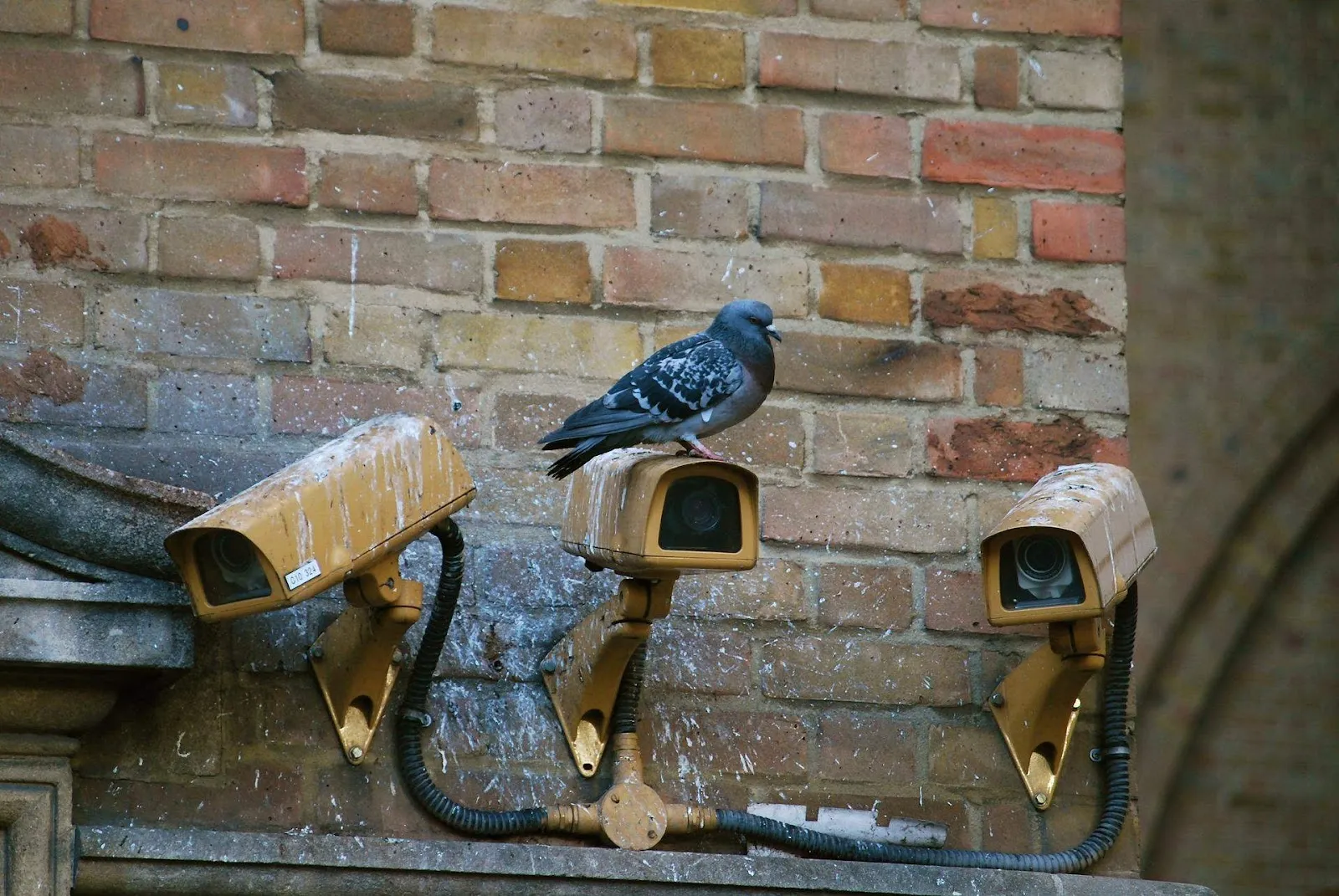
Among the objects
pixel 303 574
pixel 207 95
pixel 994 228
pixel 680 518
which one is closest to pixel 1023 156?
pixel 994 228

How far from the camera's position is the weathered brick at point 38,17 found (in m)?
2.47

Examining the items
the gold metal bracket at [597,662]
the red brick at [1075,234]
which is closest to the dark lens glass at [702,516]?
the gold metal bracket at [597,662]

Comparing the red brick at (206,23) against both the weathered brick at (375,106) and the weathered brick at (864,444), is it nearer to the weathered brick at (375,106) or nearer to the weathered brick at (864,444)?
the weathered brick at (375,106)

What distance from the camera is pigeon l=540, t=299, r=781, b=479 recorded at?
7.52ft

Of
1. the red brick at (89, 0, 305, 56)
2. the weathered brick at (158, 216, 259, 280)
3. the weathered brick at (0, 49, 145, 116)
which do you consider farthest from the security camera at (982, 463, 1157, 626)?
the weathered brick at (0, 49, 145, 116)

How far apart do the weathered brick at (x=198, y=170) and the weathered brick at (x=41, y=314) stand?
0.47 ft

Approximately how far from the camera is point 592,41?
8.53ft

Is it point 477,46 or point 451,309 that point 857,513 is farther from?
point 477,46

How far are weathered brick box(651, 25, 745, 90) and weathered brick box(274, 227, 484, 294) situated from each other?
34cm

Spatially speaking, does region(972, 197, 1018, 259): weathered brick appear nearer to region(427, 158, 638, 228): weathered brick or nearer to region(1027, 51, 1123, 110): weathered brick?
region(1027, 51, 1123, 110): weathered brick

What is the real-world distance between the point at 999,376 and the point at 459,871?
36.9 inches

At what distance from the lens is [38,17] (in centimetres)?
247

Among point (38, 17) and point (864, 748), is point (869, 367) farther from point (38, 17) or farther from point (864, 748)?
point (38, 17)

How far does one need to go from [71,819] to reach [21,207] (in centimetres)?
73
